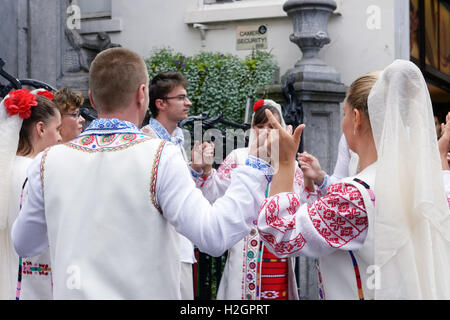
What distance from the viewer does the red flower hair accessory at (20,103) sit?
371cm

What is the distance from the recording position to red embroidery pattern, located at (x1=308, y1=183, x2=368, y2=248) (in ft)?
8.57

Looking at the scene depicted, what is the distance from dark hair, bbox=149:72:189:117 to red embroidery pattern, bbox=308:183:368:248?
2.86 metres

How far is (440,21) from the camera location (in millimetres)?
11969

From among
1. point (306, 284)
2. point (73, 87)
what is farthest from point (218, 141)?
point (73, 87)

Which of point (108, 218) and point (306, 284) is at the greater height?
point (108, 218)

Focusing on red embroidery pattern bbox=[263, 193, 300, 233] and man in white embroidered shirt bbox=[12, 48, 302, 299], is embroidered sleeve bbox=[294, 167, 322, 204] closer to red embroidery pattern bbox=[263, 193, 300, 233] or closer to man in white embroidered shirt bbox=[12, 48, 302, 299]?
red embroidery pattern bbox=[263, 193, 300, 233]

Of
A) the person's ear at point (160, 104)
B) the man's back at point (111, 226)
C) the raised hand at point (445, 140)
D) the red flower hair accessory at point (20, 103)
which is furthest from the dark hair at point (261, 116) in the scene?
the man's back at point (111, 226)

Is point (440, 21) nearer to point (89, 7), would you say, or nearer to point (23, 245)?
point (89, 7)

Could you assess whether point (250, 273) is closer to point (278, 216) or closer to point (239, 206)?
point (278, 216)

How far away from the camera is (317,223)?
2650 mm

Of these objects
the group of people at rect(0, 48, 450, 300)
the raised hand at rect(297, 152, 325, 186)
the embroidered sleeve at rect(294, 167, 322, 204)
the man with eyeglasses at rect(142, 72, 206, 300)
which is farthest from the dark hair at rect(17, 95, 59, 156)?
the embroidered sleeve at rect(294, 167, 322, 204)

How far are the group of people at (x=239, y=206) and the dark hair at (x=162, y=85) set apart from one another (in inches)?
100

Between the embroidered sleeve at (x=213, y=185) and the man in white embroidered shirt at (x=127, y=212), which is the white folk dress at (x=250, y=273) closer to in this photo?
the embroidered sleeve at (x=213, y=185)

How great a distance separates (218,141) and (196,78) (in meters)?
2.77
